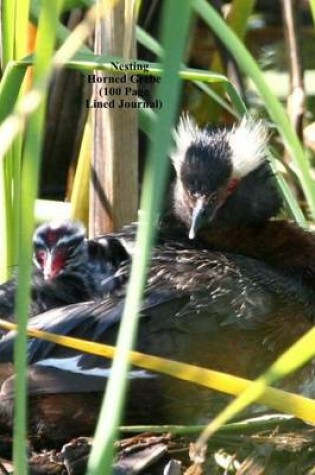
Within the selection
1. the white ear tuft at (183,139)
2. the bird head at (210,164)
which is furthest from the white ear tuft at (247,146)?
the white ear tuft at (183,139)

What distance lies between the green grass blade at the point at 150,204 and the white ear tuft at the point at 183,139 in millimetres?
2260

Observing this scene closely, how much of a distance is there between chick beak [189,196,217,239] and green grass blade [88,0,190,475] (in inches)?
77.7

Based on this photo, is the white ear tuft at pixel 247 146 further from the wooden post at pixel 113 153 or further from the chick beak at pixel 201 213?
the wooden post at pixel 113 153

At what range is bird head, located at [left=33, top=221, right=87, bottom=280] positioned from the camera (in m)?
3.60

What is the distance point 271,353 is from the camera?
3572 millimetres

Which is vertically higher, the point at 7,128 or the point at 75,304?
the point at 7,128

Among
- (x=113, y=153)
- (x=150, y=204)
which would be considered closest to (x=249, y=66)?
(x=150, y=204)

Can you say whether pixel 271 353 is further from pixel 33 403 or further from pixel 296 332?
pixel 33 403

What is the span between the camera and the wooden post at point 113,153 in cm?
368

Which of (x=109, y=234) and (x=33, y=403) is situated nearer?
(x=33, y=403)

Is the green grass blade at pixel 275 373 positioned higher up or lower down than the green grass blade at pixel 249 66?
lower down

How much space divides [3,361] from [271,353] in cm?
81

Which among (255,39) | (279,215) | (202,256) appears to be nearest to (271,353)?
(202,256)

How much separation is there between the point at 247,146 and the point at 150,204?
2.41m
